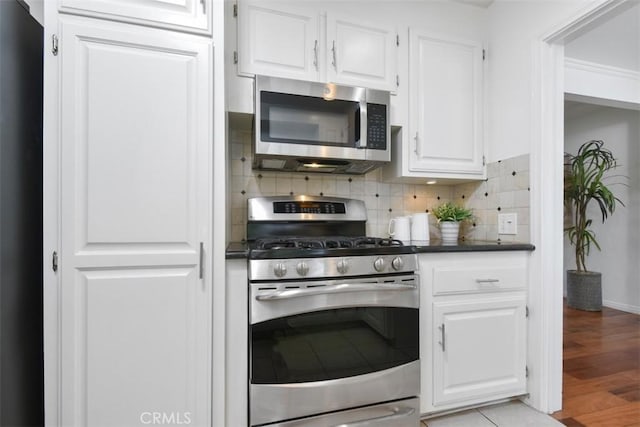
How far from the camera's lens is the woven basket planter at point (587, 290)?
3.34m

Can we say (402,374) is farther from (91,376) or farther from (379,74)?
(379,74)

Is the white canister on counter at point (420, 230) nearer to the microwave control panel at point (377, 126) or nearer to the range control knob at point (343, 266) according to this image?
the microwave control panel at point (377, 126)

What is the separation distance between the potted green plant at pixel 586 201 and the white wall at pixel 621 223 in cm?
13

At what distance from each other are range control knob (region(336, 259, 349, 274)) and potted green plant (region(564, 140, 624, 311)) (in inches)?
133

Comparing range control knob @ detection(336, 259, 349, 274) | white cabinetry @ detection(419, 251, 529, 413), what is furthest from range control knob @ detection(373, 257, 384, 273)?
white cabinetry @ detection(419, 251, 529, 413)

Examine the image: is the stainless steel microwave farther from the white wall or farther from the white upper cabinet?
the white wall

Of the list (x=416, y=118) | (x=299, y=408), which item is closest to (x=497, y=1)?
(x=416, y=118)

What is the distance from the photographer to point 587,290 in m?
3.36

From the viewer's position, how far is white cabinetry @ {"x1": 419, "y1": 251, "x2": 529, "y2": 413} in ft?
4.94

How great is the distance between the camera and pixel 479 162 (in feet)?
6.37

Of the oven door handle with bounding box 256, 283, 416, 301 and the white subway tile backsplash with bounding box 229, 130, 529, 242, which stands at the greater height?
the white subway tile backsplash with bounding box 229, 130, 529, 242

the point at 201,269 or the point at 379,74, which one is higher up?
the point at 379,74

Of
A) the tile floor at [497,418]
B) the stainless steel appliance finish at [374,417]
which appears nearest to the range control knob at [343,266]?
the stainless steel appliance finish at [374,417]

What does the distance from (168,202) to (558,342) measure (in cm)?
202
